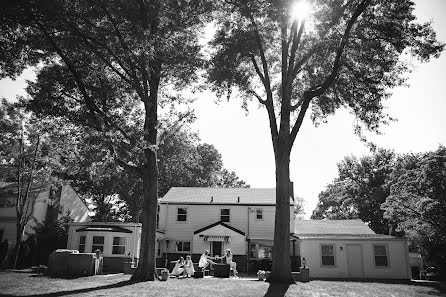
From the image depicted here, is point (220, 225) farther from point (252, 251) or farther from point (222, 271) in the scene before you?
point (222, 271)

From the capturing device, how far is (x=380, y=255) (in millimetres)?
25453

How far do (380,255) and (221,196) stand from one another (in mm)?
15477

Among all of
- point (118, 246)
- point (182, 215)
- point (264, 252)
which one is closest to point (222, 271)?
point (118, 246)

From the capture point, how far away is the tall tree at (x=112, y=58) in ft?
50.6

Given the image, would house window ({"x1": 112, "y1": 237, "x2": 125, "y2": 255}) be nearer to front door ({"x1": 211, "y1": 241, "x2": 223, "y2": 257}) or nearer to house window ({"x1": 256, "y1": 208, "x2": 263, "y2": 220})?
front door ({"x1": 211, "y1": 241, "x2": 223, "y2": 257})

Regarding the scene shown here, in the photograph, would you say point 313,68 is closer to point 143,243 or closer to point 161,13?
point 161,13

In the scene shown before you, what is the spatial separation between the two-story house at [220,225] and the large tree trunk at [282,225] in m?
13.5

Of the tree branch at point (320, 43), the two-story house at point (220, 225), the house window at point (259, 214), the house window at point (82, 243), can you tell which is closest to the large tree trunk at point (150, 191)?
the tree branch at point (320, 43)

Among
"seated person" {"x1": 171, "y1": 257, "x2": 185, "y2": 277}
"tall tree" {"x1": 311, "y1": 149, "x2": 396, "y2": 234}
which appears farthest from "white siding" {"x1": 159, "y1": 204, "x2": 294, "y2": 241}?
"tall tree" {"x1": 311, "y1": 149, "x2": 396, "y2": 234}

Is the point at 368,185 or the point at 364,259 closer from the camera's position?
the point at 364,259

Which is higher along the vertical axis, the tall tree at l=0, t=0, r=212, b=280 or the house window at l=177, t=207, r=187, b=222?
the tall tree at l=0, t=0, r=212, b=280

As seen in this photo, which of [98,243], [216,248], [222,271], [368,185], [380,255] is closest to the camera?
[222,271]

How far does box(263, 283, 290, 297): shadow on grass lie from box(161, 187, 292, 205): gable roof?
57.2 ft

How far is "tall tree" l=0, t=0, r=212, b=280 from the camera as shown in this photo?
15.4 m
